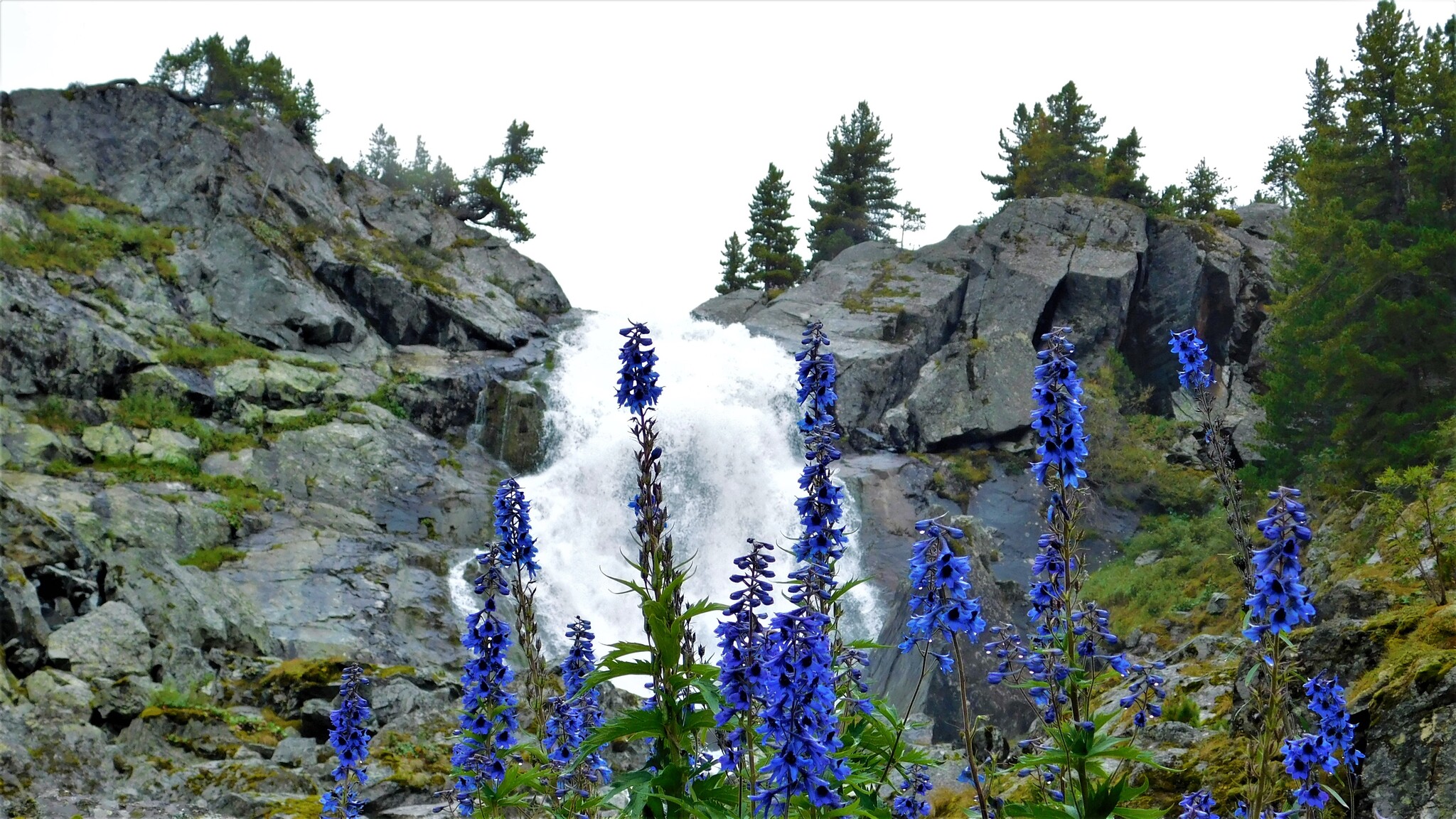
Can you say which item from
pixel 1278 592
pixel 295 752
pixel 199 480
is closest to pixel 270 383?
pixel 199 480

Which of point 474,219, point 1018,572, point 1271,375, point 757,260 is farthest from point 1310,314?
point 474,219

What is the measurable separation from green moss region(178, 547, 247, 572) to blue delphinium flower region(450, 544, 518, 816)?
18.5m

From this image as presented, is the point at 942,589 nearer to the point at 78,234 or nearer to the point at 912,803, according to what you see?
the point at 912,803

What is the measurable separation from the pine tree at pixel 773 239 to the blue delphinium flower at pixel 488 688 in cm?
4861

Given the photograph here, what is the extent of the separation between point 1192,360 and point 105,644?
50.2 feet

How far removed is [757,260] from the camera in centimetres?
5416

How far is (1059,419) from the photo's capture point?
3701mm

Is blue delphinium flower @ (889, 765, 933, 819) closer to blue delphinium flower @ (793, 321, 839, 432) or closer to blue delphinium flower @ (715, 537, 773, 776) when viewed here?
blue delphinium flower @ (715, 537, 773, 776)

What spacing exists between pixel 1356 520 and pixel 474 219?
46.5 metres

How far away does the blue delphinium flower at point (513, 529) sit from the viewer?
18.2ft

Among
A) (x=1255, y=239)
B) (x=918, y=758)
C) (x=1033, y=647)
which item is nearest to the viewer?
(x=918, y=758)

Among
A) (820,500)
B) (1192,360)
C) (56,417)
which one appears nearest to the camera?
(820,500)

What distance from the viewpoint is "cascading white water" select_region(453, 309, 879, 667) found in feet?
82.9

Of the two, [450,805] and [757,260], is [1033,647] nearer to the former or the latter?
[450,805]
